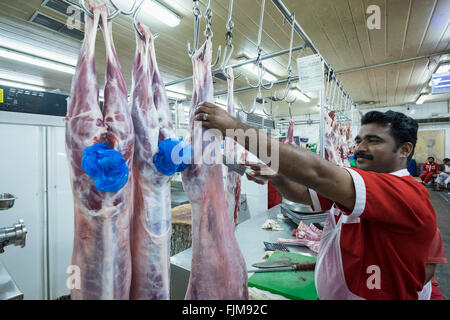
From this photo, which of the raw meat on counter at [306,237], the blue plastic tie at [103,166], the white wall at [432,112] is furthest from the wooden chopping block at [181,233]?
the white wall at [432,112]

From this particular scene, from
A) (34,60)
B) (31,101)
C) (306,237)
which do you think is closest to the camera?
(306,237)

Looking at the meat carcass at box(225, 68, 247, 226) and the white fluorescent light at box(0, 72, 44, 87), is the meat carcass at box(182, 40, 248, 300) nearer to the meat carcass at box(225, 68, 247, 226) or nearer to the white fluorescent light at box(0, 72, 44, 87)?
the meat carcass at box(225, 68, 247, 226)

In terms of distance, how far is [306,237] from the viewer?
2205 millimetres

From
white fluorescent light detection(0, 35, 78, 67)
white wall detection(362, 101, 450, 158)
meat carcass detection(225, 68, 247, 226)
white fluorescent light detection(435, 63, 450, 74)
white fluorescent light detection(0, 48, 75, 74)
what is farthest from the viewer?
white wall detection(362, 101, 450, 158)

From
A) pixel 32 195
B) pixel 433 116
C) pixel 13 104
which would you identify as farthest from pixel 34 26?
pixel 433 116

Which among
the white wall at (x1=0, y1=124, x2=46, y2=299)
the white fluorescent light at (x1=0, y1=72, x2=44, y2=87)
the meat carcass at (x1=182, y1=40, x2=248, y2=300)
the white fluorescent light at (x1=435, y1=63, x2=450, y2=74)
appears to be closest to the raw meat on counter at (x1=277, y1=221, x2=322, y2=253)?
the meat carcass at (x1=182, y1=40, x2=248, y2=300)

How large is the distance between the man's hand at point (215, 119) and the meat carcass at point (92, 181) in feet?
0.82

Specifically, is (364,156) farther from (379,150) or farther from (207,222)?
(207,222)

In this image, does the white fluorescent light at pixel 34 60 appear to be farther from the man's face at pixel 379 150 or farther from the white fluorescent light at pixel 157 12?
the man's face at pixel 379 150

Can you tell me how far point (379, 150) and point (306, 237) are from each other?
1134 mm

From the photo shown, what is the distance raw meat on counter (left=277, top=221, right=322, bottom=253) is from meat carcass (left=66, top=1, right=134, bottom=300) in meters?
1.69

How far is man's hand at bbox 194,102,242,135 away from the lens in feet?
2.69

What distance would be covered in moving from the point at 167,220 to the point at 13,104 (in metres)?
2.88

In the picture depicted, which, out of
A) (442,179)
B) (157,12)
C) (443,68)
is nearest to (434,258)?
(157,12)
